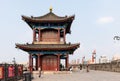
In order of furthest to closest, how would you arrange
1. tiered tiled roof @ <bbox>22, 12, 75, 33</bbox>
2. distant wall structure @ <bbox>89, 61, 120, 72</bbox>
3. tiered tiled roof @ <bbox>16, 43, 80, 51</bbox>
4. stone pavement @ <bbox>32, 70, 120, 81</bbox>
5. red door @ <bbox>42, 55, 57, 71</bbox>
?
distant wall structure @ <bbox>89, 61, 120, 72</bbox> < tiered tiled roof @ <bbox>22, 12, 75, 33</bbox> < red door @ <bbox>42, 55, 57, 71</bbox> < tiered tiled roof @ <bbox>16, 43, 80, 51</bbox> < stone pavement @ <bbox>32, 70, 120, 81</bbox>

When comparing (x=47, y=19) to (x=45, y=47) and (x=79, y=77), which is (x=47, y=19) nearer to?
(x=45, y=47)

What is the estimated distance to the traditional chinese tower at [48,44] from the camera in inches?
1903

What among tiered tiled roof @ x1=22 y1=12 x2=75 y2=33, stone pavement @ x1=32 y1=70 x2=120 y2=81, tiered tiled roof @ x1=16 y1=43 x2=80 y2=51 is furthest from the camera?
tiered tiled roof @ x1=22 y1=12 x2=75 y2=33

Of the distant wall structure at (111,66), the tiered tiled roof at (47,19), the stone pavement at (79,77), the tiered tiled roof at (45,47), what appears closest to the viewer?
the stone pavement at (79,77)

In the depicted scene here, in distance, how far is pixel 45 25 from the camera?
50281mm

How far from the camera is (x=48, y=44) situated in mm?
48906

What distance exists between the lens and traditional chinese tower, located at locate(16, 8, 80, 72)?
4834 centimetres

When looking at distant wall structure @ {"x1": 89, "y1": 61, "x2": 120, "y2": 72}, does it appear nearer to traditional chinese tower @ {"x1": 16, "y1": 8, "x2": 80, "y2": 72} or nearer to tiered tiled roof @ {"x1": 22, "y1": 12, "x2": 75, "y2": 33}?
traditional chinese tower @ {"x1": 16, "y1": 8, "x2": 80, "y2": 72}

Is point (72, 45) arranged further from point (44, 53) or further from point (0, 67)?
point (0, 67)

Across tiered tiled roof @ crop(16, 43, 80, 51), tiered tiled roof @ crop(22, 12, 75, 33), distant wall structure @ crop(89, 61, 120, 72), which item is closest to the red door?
tiered tiled roof @ crop(16, 43, 80, 51)

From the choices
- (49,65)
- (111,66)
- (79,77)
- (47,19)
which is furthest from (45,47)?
(111,66)

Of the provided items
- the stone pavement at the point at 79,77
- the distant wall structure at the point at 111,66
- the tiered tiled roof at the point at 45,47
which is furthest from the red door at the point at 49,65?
the distant wall structure at the point at 111,66

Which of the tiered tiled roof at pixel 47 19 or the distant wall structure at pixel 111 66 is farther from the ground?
the tiered tiled roof at pixel 47 19

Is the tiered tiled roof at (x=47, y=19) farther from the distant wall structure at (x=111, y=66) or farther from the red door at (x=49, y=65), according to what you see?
the distant wall structure at (x=111, y=66)
